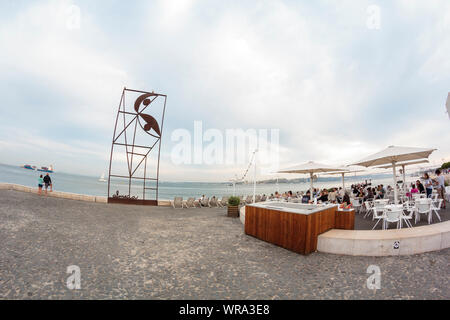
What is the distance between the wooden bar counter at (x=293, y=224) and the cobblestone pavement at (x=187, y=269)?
275 millimetres

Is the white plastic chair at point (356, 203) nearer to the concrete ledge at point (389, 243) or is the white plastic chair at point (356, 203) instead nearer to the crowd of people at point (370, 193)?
the crowd of people at point (370, 193)

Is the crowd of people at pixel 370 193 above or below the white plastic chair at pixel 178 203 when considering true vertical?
above

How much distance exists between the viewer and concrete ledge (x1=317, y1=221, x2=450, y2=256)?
15.0 feet

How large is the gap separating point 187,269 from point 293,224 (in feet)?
9.18

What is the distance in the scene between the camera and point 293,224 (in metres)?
5.21

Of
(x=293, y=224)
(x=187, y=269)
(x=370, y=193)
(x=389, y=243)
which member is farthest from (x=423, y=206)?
(x=187, y=269)

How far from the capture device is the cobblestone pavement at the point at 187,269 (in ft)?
10.3

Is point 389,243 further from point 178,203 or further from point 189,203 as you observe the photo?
point 189,203

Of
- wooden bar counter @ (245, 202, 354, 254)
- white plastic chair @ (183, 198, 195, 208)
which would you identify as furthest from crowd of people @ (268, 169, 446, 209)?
white plastic chair @ (183, 198, 195, 208)

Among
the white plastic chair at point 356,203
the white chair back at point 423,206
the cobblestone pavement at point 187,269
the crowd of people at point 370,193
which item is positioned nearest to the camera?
the cobblestone pavement at point 187,269

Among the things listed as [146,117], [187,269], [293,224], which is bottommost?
[187,269]


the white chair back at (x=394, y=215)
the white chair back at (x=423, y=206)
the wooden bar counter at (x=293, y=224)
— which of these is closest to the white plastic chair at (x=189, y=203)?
the wooden bar counter at (x=293, y=224)

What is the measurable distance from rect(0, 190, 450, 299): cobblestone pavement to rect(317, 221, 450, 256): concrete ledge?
0.61 feet

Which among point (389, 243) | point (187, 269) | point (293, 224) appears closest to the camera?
point (187, 269)
